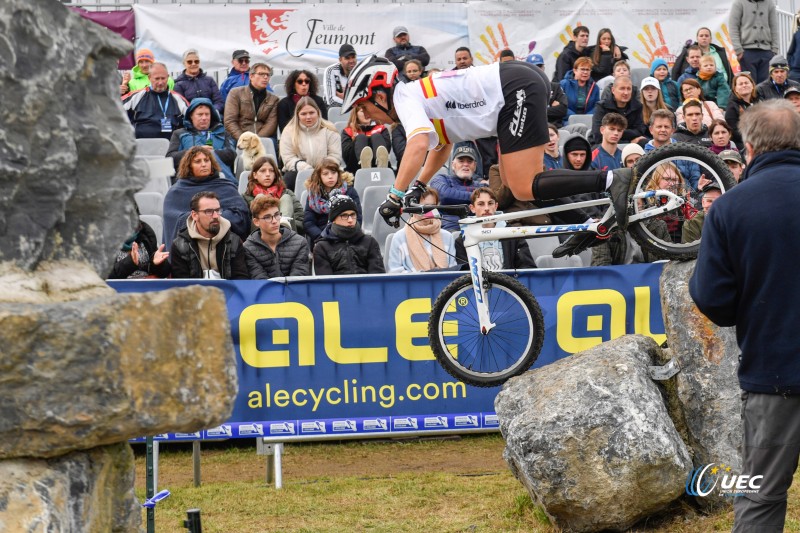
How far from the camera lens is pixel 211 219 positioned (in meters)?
9.14

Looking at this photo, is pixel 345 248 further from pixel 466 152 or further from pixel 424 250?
pixel 466 152

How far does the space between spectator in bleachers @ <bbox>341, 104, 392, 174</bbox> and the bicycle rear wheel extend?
215 inches

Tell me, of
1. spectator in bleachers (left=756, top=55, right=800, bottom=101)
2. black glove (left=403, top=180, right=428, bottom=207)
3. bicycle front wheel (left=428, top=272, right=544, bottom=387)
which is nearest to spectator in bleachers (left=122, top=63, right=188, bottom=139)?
bicycle front wheel (left=428, top=272, right=544, bottom=387)

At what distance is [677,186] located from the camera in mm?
7238

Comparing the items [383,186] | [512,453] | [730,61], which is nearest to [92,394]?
[512,453]

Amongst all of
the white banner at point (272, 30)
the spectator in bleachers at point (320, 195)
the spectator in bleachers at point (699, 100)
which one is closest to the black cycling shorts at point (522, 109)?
the spectator in bleachers at point (320, 195)

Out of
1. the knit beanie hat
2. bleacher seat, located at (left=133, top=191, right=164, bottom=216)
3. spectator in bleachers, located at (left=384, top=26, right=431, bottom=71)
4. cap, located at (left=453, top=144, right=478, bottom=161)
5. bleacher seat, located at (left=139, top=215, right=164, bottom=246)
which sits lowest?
bleacher seat, located at (left=139, top=215, right=164, bottom=246)

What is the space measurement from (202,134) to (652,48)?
7.62 meters

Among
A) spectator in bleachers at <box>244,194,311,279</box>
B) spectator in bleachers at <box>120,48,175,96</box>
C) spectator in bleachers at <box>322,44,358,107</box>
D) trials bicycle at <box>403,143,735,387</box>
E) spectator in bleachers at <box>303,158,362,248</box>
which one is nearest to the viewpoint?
trials bicycle at <box>403,143,735,387</box>

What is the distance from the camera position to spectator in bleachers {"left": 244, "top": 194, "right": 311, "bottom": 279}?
30.7 feet

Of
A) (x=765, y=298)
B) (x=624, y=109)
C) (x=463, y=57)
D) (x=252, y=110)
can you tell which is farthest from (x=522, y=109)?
(x=463, y=57)

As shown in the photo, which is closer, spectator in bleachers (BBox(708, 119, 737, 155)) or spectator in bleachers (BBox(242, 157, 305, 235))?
spectator in bleachers (BBox(242, 157, 305, 235))

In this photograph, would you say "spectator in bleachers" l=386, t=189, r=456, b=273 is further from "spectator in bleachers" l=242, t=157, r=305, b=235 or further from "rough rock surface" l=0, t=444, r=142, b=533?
"rough rock surface" l=0, t=444, r=142, b=533

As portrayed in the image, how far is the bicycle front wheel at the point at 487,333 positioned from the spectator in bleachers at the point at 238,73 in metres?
7.11
